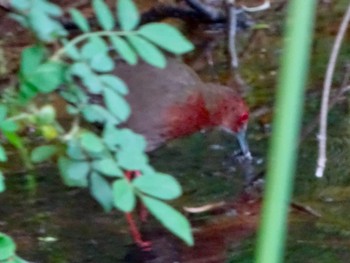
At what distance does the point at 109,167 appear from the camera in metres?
1.29

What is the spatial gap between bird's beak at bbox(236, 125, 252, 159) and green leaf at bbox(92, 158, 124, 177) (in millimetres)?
2119

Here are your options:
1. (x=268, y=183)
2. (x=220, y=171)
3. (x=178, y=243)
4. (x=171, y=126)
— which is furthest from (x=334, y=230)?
(x=268, y=183)

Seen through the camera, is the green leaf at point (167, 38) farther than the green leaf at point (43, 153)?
No

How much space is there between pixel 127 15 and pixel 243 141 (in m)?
2.34

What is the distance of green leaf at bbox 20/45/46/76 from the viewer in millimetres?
1466

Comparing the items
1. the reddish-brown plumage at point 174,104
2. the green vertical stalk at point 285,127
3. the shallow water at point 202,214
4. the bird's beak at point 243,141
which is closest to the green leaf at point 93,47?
the green vertical stalk at point 285,127

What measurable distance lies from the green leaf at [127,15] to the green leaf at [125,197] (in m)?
0.24

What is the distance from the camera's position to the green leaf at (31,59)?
1.47 meters

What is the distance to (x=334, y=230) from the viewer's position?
8.72 ft

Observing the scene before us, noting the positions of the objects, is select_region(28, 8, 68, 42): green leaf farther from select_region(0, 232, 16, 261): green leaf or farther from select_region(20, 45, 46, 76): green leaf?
select_region(0, 232, 16, 261): green leaf

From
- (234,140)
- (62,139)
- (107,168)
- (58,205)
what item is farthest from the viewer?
(234,140)

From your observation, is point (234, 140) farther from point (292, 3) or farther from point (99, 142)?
point (292, 3)

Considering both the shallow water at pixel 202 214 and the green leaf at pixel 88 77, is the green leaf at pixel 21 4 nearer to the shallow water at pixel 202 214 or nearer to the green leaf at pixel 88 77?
the green leaf at pixel 88 77

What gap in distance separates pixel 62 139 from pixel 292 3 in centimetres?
91
